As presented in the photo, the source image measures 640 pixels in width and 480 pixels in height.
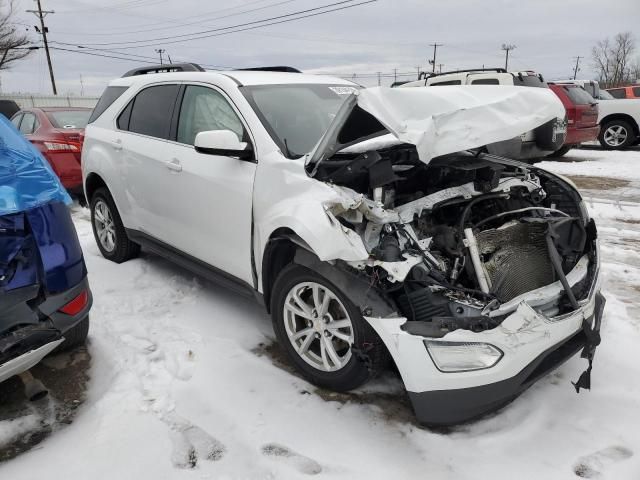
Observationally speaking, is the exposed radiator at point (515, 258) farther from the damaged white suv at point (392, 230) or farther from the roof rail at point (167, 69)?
the roof rail at point (167, 69)

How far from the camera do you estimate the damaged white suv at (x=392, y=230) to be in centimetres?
233

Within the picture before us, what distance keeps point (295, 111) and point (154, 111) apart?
4.70 ft

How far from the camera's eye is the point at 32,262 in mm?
2590

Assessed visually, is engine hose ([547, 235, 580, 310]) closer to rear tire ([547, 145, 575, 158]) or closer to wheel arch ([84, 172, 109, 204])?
wheel arch ([84, 172, 109, 204])

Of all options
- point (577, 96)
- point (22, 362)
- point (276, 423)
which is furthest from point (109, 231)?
point (577, 96)

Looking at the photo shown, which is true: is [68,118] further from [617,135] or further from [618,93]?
[618,93]

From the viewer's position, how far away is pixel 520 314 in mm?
2268

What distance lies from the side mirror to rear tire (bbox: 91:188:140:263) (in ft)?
6.80

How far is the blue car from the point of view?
246cm

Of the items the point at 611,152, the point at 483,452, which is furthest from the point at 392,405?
the point at 611,152

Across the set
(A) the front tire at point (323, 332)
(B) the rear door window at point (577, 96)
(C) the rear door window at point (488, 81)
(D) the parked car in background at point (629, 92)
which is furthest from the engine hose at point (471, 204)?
(D) the parked car in background at point (629, 92)

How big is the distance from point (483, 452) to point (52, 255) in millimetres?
2424

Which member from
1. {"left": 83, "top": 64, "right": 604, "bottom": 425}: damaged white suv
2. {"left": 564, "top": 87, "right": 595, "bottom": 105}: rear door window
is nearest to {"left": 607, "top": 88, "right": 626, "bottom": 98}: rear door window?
{"left": 564, "top": 87, "right": 595, "bottom": 105}: rear door window

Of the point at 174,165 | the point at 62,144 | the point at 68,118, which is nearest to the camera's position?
the point at 174,165
